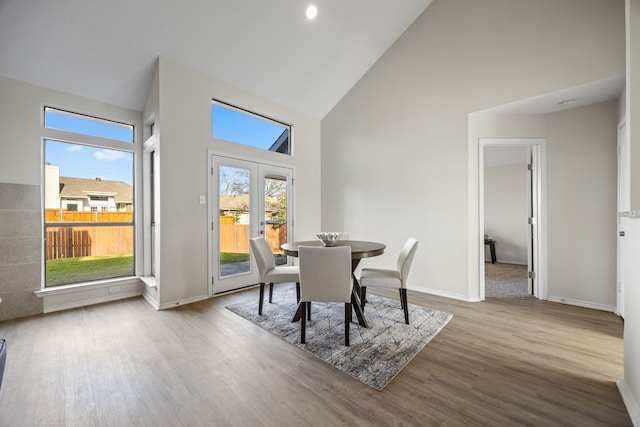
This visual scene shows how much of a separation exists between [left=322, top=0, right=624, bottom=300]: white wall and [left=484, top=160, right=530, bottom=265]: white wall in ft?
11.4

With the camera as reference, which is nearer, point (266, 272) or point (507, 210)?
point (266, 272)

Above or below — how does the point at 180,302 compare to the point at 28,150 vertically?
below

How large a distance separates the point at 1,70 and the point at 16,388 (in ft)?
10.4

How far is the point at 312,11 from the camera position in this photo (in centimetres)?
341

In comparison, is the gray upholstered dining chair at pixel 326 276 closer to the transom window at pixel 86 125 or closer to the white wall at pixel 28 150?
the white wall at pixel 28 150

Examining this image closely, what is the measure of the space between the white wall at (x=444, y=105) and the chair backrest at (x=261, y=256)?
191 cm

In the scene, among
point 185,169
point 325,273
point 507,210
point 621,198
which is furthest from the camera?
point 507,210

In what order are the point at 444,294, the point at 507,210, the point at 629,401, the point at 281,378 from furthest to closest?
the point at 507,210
the point at 444,294
the point at 281,378
the point at 629,401

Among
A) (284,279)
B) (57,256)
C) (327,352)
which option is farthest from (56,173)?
(327,352)

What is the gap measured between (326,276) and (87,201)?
3407 mm

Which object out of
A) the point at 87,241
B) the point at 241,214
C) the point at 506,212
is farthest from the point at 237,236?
the point at 506,212

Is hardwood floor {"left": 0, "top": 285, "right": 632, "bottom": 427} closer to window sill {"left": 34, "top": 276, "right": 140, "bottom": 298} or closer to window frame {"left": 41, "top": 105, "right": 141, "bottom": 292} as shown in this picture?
window sill {"left": 34, "top": 276, "right": 140, "bottom": 298}

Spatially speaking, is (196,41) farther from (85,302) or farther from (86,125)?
(85,302)

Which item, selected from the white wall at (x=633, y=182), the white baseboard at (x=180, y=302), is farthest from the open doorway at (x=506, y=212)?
the white baseboard at (x=180, y=302)
